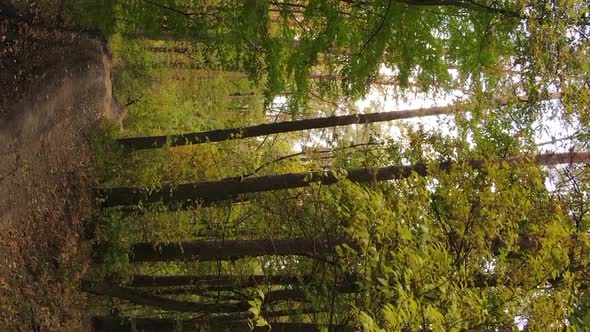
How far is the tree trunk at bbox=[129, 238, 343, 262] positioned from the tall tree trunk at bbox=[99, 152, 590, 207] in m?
0.74

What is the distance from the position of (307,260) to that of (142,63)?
7520 millimetres

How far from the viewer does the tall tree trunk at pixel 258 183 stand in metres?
7.72

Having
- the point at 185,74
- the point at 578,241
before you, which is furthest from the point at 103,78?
the point at 578,241

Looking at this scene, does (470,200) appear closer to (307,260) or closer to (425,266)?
(425,266)

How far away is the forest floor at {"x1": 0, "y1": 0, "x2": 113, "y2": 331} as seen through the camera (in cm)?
772

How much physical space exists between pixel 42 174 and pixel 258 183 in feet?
11.8

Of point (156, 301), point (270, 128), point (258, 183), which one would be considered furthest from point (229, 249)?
point (270, 128)

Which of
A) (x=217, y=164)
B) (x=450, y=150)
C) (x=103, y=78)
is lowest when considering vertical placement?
(x=450, y=150)

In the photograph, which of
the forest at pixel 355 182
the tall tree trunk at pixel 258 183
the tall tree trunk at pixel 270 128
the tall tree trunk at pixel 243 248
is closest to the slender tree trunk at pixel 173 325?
the forest at pixel 355 182

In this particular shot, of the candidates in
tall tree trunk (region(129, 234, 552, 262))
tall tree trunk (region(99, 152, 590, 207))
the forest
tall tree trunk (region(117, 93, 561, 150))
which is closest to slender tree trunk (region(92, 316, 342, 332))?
the forest

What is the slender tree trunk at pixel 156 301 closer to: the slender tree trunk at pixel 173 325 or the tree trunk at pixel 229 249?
the slender tree trunk at pixel 173 325

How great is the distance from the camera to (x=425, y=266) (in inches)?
167

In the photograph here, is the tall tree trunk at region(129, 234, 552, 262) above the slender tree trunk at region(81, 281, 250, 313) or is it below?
above

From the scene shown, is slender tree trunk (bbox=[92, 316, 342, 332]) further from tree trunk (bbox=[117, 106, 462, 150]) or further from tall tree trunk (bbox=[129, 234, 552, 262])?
tree trunk (bbox=[117, 106, 462, 150])
